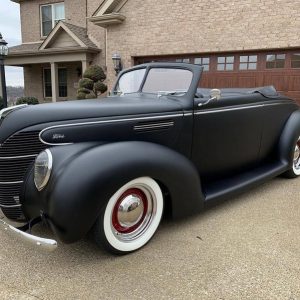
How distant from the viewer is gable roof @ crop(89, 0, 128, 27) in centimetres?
1235

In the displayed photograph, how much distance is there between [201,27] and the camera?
11.2 metres

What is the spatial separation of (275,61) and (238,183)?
25.9ft

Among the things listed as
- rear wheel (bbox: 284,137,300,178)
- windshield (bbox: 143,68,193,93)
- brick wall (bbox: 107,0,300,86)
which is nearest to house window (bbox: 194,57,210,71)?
brick wall (bbox: 107,0,300,86)

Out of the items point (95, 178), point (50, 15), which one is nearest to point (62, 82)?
point (50, 15)

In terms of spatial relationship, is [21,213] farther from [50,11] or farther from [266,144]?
[50,11]

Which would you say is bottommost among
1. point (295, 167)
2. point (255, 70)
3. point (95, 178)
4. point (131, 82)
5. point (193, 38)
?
point (295, 167)

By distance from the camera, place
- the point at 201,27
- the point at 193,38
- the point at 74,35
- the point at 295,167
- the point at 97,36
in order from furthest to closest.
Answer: the point at 97,36, the point at 74,35, the point at 193,38, the point at 201,27, the point at 295,167

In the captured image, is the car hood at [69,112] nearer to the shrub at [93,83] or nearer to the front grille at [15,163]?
the front grille at [15,163]

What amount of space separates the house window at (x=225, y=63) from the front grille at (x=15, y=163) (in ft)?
30.8

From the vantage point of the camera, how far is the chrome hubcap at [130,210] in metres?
2.61

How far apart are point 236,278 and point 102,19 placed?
39.9 ft

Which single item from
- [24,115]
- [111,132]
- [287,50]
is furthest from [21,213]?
[287,50]

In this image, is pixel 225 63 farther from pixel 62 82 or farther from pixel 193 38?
pixel 62 82

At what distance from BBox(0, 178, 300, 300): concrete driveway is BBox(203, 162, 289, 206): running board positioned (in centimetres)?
27
